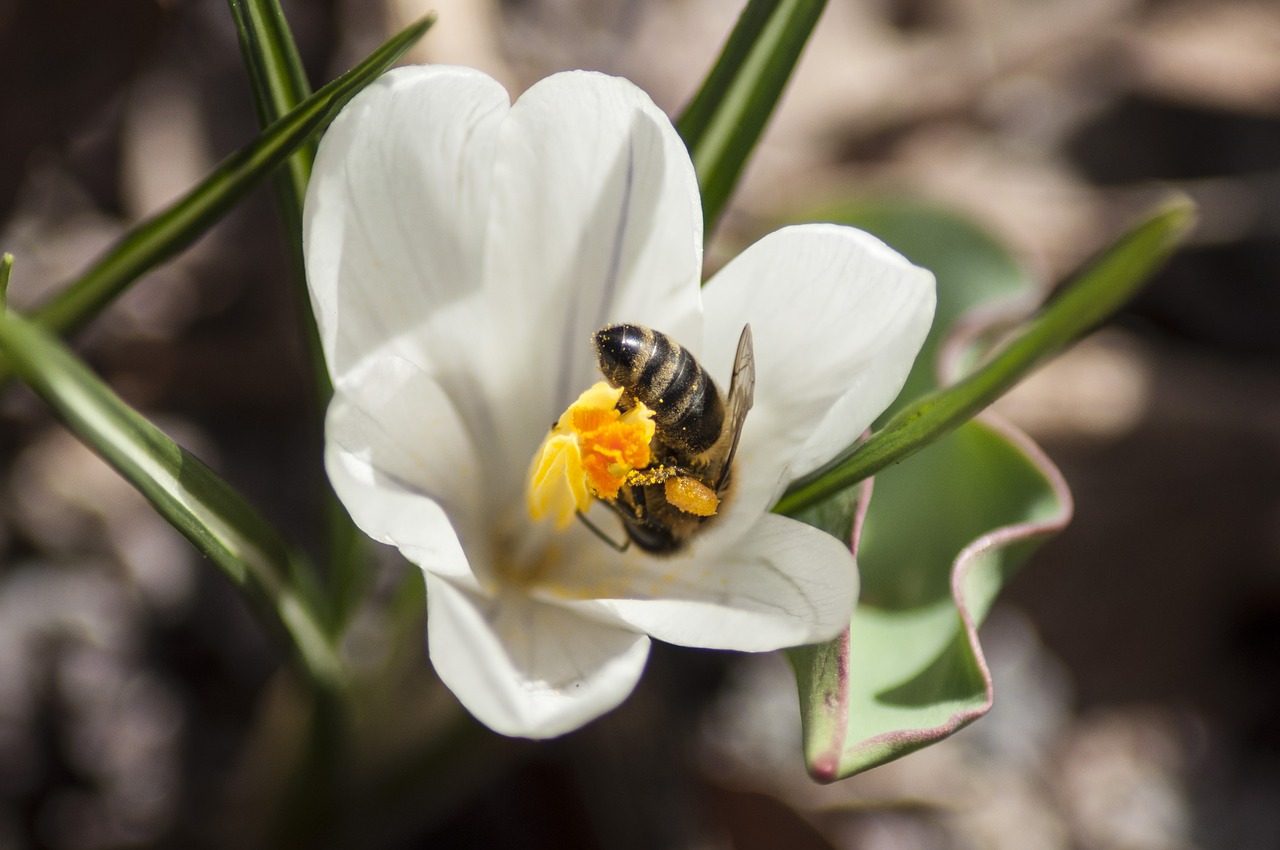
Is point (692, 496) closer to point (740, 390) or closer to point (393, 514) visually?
point (740, 390)

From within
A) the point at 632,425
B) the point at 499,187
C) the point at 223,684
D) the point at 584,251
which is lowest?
the point at 223,684

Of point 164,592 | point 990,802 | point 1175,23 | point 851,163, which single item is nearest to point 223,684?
point 164,592

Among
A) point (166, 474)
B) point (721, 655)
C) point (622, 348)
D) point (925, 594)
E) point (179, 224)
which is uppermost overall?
point (179, 224)

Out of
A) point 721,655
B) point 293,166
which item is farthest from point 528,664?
point 721,655

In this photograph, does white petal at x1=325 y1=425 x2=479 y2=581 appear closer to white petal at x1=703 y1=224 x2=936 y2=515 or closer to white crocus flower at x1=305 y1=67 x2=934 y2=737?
white crocus flower at x1=305 y1=67 x2=934 y2=737

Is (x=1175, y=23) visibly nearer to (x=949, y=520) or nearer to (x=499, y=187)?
(x=949, y=520)

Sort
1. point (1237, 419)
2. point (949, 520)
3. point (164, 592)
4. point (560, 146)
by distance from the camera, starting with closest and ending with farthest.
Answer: point (560, 146)
point (949, 520)
point (164, 592)
point (1237, 419)

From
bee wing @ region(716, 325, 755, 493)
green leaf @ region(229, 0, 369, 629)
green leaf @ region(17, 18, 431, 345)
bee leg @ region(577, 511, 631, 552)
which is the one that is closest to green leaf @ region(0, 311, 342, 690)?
green leaf @ region(17, 18, 431, 345)
